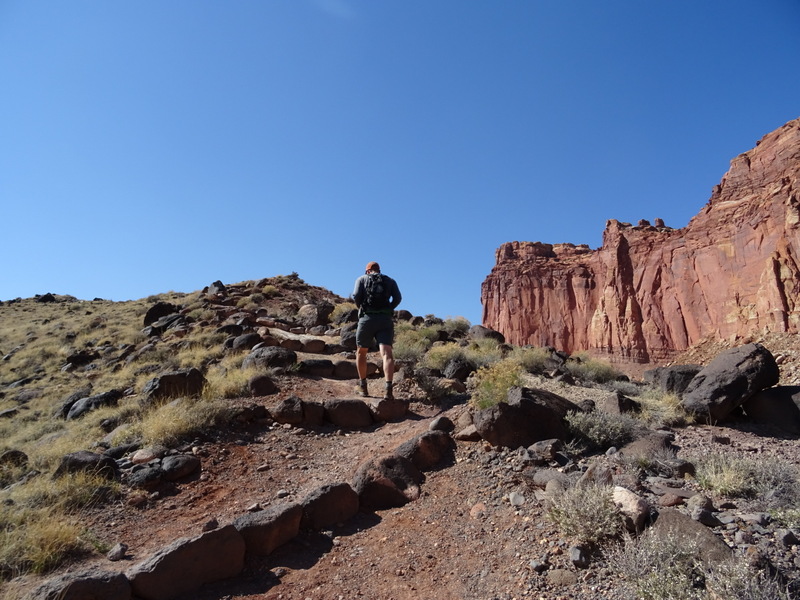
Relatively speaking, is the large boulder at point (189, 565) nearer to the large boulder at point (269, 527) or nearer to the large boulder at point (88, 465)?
the large boulder at point (269, 527)

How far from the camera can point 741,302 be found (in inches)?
1404

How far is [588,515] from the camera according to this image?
3.43m

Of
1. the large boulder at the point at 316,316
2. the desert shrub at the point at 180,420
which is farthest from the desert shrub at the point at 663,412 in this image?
the large boulder at the point at 316,316

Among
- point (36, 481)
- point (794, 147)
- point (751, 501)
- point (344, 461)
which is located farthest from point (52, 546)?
point (794, 147)

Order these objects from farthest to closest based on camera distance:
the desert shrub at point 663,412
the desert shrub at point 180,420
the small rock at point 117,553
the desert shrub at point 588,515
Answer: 1. the desert shrub at point 663,412
2. the desert shrub at point 180,420
3. the small rock at point 117,553
4. the desert shrub at point 588,515

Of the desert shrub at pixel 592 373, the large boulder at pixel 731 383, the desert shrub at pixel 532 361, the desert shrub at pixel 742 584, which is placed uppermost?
the desert shrub at pixel 532 361

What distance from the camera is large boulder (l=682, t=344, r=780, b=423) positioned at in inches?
301

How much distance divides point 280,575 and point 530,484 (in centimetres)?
247

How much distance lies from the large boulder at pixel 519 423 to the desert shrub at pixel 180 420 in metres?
3.69

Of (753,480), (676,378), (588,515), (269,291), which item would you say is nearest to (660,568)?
(588,515)

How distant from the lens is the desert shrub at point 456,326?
16.5 m

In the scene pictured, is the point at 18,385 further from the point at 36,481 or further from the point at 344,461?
the point at 344,461

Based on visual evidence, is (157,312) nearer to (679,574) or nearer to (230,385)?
(230,385)

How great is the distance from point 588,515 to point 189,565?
3026mm
